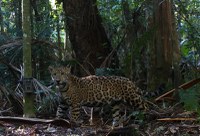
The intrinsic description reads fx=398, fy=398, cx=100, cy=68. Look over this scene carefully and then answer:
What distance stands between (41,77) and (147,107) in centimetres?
450

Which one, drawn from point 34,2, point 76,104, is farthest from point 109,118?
point 34,2

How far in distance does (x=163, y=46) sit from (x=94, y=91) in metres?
1.82

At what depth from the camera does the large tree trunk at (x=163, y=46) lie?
8.36 m

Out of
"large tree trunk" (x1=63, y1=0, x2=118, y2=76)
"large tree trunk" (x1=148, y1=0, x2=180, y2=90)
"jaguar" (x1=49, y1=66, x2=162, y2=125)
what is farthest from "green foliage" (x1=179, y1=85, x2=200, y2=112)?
"large tree trunk" (x1=63, y1=0, x2=118, y2=76)

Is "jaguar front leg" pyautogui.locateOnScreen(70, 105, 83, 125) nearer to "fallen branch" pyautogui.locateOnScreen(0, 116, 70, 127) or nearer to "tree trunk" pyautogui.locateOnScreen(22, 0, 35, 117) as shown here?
"fallen branch" pyautogui.locateOnScreen(0, 116, 70, 127)

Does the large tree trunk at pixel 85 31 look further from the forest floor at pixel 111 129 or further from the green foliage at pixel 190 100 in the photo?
the green foliage at pixel 190 100

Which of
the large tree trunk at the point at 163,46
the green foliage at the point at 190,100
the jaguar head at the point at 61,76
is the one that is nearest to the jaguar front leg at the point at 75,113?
the jaguar head at the point at 61,76

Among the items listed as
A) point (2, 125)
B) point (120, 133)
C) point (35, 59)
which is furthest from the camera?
point (35, 59)

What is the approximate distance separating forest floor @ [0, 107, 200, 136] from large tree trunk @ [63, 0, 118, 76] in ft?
13.9

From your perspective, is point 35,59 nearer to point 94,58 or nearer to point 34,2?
point 94,58

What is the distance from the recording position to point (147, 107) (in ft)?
25.3

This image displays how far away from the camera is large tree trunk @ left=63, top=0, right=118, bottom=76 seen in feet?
37.1

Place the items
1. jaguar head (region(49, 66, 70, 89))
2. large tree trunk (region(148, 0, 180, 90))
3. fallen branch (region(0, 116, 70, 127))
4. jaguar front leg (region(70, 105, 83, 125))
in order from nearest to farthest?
1. fallen branch (region(0, 116, 70, 127))
2. jaguar front leg (region(70, 105, 83, 125))
3. jaguar head (region(49, 66, 70, 89))
4. large tree trunk (region(148, 0, 180, 90))

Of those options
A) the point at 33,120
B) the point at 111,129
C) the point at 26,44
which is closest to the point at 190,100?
the point at 111,129
